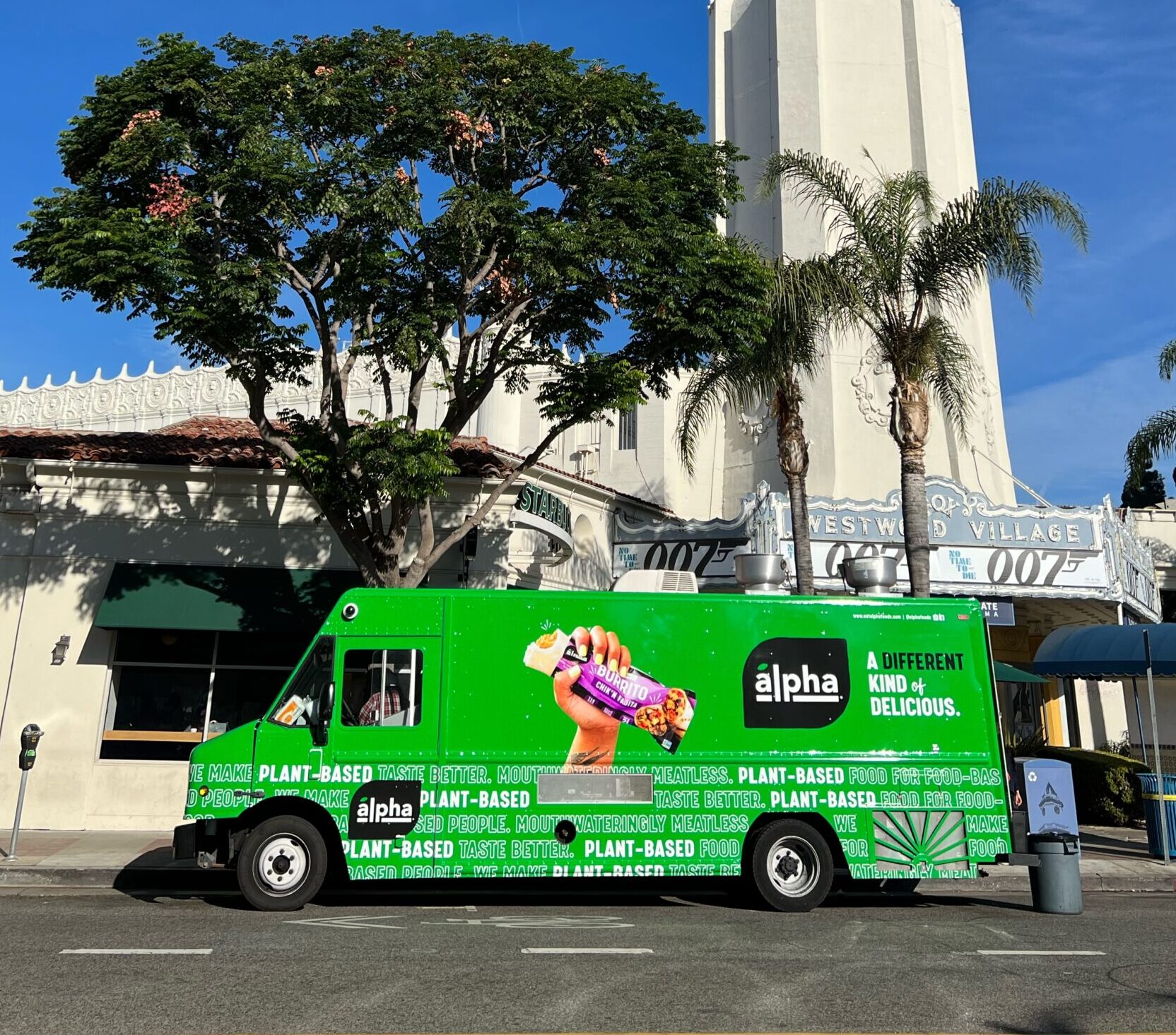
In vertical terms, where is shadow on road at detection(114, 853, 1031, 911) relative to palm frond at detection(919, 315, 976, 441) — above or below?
below

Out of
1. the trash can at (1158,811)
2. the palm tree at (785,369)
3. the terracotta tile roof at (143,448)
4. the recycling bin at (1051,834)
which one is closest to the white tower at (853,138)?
the palm tree at (785,369)

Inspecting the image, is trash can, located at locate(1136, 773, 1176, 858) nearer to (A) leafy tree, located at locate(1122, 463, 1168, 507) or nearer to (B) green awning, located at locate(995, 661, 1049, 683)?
(B) green awning, located at locate(995, 661, 1049, 683)

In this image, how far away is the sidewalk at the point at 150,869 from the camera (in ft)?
36.4

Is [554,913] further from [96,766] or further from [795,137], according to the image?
[795,137]

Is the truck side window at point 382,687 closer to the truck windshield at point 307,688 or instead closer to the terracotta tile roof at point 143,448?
the truck windshield at point 307,688

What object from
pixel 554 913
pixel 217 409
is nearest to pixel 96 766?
pixel 554 913

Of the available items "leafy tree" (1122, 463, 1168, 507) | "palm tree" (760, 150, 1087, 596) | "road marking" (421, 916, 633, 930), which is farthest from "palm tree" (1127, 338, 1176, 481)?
"leafy tree" (1122, 463, 1168, 507)

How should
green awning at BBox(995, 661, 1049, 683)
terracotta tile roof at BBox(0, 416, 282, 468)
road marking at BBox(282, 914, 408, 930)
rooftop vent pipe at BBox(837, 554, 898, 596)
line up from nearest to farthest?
1. road marking at BBox(282, 914, 408, 930)
2. rooftop vent pipe at BBox(837, 554, 898, 596)
3. terracotta tile roof at BBox(0, 416, 282, 468)
4. green awning at BBox(995, 661, 1049, 683)

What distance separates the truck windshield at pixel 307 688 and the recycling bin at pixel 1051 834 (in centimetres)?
690

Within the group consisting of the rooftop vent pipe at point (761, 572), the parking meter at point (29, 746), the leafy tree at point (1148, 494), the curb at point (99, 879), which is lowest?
the curb at point (99, 879)

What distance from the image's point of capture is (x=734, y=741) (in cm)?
972

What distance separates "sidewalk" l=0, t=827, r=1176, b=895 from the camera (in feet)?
36.4

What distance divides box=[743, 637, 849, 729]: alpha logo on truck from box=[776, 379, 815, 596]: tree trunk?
697 centimetres

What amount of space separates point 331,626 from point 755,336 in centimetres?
711
